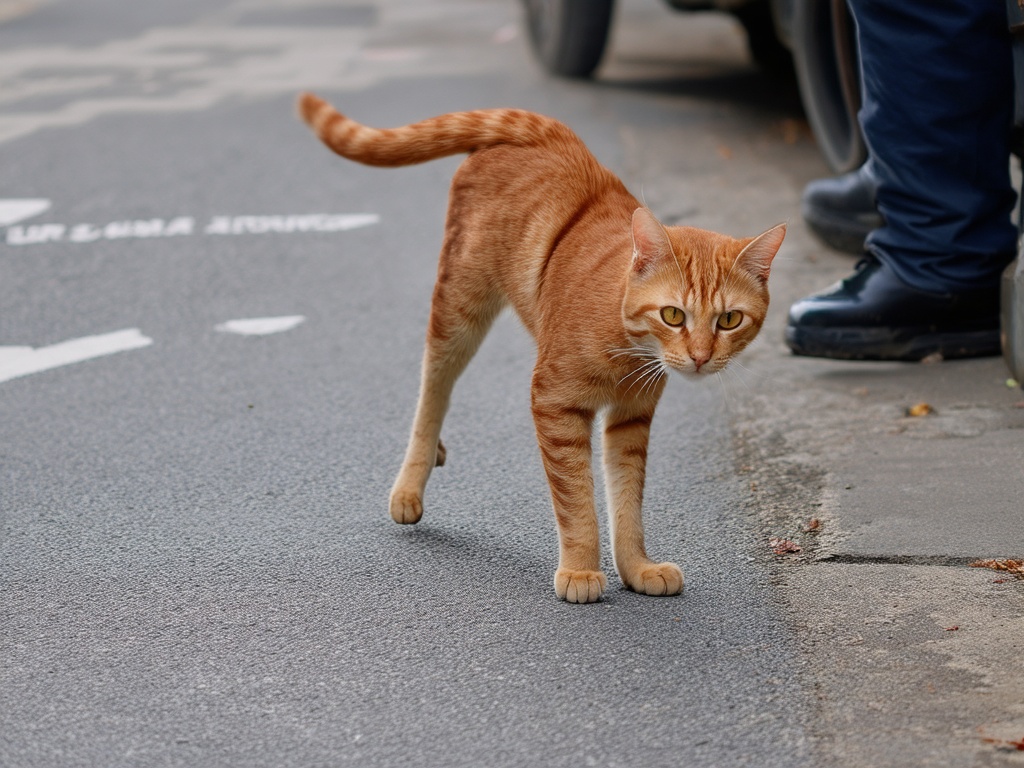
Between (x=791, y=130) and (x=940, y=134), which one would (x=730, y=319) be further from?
(x=791, y=130)

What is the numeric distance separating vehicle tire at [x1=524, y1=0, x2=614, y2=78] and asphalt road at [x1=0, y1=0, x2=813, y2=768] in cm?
157

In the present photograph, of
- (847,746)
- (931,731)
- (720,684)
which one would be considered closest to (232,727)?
(720,684)

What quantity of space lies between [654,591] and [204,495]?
1.17 m

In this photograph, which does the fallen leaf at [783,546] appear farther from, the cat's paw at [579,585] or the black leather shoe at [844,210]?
the black leather shoe at [844,210]

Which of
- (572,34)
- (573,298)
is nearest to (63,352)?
(573,298)

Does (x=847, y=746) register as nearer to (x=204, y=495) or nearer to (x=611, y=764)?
(x=611, y=764)

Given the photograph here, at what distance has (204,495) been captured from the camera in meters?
3.24

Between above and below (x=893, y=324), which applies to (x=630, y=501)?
above

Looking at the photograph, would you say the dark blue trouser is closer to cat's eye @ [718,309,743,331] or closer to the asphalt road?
the asphalt road

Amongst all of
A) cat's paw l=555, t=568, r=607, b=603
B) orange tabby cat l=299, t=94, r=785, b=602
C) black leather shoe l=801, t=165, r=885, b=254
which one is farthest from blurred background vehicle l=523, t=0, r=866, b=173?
cat's paw l=555, t=568, r=607, b=603

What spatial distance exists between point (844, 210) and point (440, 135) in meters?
2.31

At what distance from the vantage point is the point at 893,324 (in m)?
3.96

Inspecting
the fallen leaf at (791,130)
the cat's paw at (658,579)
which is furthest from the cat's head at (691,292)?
the fallen leaf at (791,130)

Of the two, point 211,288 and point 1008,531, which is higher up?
point 1008,531
